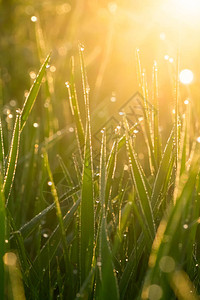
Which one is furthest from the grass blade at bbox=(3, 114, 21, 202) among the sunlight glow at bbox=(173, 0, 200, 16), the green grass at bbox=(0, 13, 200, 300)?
the sunlight glow at bbox=(173, 0, 200, 16)

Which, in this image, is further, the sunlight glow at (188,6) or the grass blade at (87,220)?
the sunlight glow at (188,6)

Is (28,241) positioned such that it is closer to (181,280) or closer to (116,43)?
(181,280)

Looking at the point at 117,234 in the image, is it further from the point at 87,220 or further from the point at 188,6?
the point at 188,6

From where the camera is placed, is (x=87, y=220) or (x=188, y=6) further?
(x=188, y=6)

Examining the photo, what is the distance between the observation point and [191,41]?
1.79 m

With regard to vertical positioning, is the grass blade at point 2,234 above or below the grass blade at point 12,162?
below

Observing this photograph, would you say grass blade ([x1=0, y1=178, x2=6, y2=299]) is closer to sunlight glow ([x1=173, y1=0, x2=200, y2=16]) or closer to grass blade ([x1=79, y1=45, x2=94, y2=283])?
grass blade ([x1=79, y1=45, x2=94, y2=283])

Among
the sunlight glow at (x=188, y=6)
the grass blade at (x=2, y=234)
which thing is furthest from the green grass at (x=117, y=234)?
the sunlight glow at (x=188, y=6)

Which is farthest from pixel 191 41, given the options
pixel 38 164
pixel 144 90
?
pixel 144 90

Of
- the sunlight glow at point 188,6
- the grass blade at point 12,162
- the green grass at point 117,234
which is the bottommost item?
the green grass at point 117,234

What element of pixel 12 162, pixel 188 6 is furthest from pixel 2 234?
pixel 188 6

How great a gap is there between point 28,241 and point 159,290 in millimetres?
359

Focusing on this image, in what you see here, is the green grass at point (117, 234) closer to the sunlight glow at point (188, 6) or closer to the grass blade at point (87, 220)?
the grass blade at point (87, 220)

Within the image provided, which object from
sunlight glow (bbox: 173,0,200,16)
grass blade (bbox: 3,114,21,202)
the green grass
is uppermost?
sunlight glow (bbox: 173,0,200,16)
